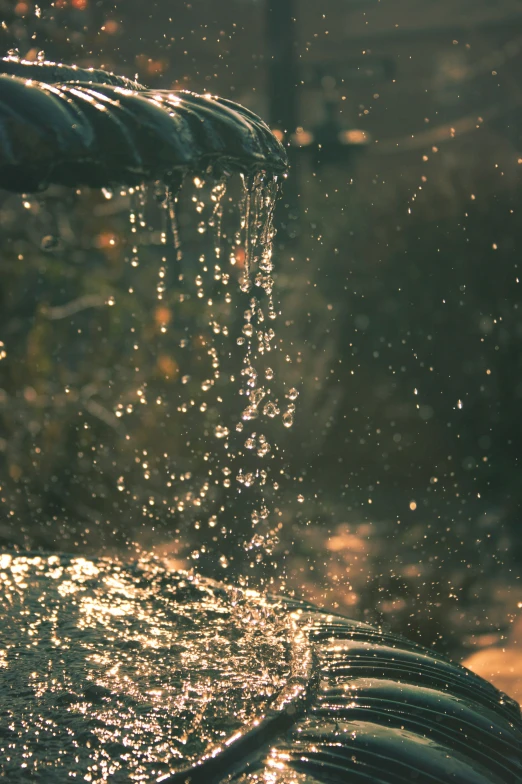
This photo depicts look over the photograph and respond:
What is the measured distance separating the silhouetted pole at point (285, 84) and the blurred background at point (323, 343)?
0.07ft

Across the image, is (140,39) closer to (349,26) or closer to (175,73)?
(175,73)

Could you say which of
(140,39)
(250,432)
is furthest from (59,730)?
(140,39)

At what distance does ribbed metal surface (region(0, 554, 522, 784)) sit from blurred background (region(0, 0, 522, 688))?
2863mm

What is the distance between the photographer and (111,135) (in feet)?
5.63

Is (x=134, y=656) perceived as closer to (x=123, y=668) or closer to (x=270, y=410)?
(x=123, y=668)

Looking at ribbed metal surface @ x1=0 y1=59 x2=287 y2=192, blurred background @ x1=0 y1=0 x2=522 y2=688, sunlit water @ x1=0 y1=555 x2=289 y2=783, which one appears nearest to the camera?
ribbed metal surface @ x1=0 y1=59 x2=287 y2=192

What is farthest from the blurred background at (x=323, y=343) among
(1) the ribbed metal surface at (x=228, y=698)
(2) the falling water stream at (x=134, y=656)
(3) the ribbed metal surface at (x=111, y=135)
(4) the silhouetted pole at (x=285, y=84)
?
(3) the ribbed metal surface at (x=111, y=135)

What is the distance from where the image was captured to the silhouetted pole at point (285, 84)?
752cm

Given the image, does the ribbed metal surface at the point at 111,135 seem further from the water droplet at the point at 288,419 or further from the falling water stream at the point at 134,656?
the water droplet at the point at 288,419

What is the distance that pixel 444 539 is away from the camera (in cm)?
652

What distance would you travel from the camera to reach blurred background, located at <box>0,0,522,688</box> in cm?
630

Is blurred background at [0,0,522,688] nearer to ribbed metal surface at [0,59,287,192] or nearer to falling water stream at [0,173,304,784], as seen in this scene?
falling water stream at [0,173,304,784]

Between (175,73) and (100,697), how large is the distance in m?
5.99

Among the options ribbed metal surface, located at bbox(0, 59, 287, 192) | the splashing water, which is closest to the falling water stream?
ribbed metal surface, located at bbox(0, 59, 287, 192)
